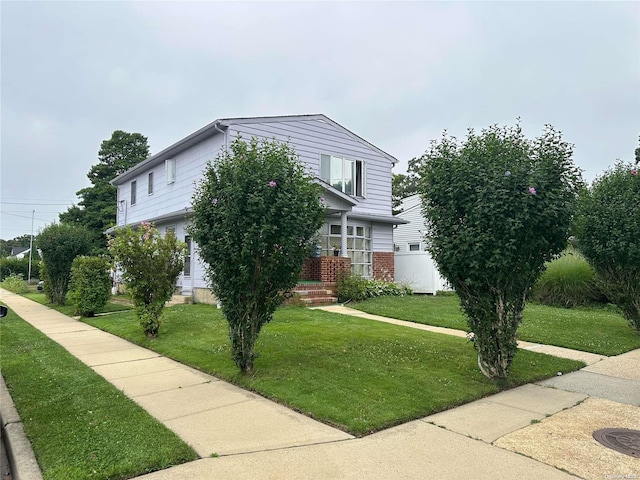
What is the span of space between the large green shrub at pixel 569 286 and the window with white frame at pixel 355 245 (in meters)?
6.27

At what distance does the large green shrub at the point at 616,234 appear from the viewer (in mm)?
8289

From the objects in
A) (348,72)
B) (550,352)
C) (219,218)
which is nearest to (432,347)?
(550,352)

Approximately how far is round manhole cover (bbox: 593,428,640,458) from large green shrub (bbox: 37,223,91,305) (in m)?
16.5

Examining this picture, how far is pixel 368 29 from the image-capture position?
1147cm

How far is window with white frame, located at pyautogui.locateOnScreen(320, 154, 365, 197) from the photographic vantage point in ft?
Result: 54.0

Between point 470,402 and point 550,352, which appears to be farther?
point 550,352

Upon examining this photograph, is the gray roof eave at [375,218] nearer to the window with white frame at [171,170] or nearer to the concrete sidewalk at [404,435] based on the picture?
the window with white frame at [171,170]

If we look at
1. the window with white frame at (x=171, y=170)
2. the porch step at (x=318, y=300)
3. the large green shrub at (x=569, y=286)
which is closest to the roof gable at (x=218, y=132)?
the window with white frame at (x=171, y=170)

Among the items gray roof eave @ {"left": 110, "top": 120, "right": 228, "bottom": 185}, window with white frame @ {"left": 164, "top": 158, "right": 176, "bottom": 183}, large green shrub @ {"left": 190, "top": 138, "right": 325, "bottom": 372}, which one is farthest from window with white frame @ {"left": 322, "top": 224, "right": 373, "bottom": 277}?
large green shrub @ {"left": 190, "top": 138, "right": 325, "bottom": 372}

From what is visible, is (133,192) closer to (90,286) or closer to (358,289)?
(90,286)

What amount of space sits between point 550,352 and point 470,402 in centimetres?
343

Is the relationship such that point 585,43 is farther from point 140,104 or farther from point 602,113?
point 140,104

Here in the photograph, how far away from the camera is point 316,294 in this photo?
13508 millimetres

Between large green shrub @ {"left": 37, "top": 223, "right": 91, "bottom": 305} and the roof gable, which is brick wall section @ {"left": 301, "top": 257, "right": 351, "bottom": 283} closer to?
Result: the roof gable
